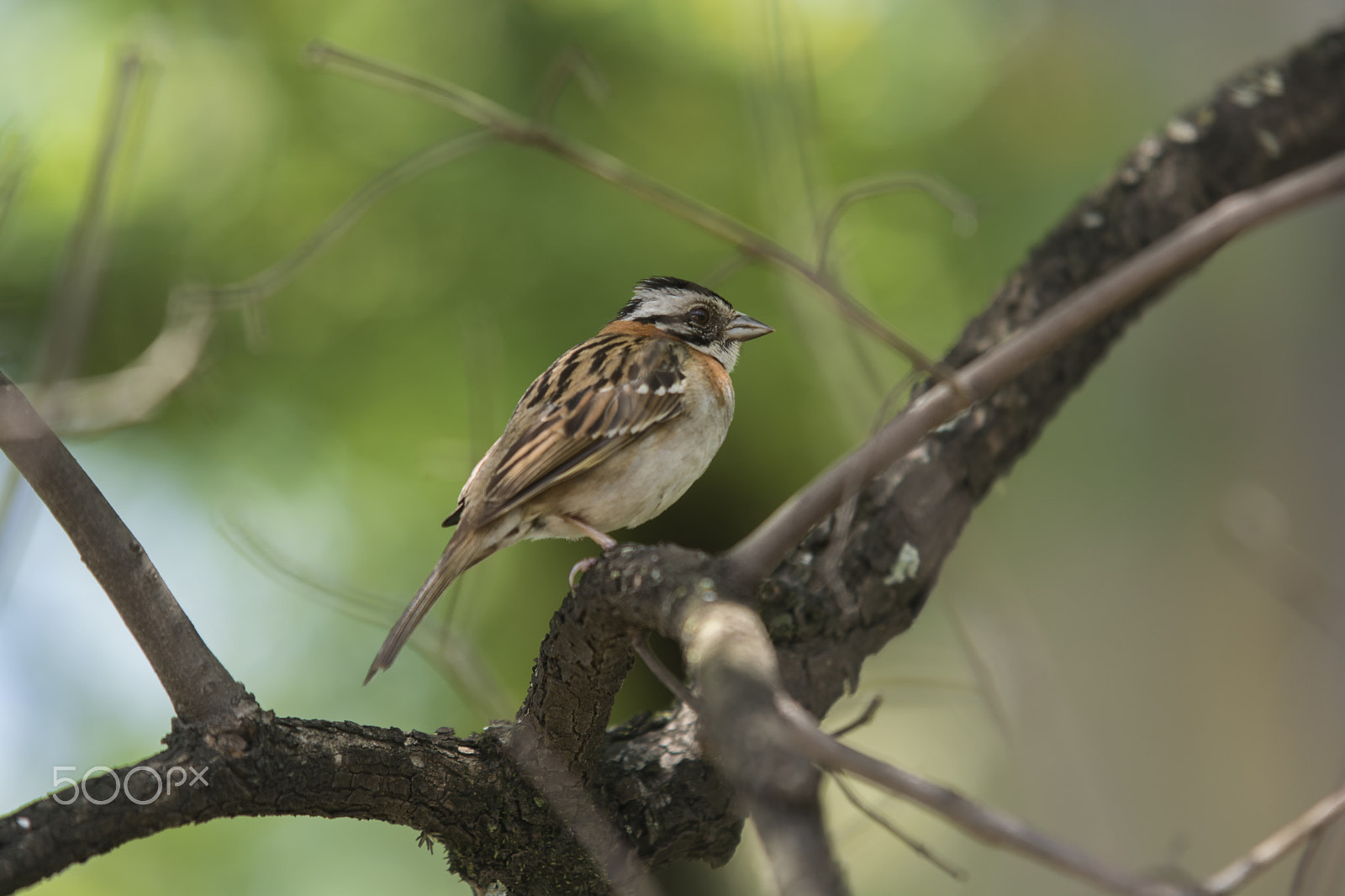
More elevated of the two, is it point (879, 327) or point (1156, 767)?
point (879, 327)

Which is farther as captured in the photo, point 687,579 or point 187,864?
point 187,864

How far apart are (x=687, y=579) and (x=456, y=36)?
636cm

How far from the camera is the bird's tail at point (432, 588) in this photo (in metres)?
3.25

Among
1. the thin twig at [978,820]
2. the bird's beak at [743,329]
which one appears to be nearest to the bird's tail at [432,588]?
the bird's beak at [743,329]

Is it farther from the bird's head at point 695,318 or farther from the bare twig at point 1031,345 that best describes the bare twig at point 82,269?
the bird's head at point 695,318

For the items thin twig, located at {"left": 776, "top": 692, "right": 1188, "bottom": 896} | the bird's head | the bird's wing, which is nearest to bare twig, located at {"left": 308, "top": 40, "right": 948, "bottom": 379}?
thin twig, located at {"left": 776, "top": 692, "right": 1188, "bottom": 896}

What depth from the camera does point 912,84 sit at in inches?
320

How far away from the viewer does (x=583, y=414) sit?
3.86 metres

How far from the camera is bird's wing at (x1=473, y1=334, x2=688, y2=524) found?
3.69 metres

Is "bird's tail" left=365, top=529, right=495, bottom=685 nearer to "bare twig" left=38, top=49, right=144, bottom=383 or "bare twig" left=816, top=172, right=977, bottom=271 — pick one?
"bare twig" left=38, top=49, right=144, bottom=383

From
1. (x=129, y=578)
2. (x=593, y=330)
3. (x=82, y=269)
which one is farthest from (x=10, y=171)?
(x=593, y=330)

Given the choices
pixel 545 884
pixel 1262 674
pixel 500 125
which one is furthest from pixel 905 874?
pixel 500 125

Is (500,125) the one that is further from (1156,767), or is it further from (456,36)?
(1156,767)

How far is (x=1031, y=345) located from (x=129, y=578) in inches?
80.0
